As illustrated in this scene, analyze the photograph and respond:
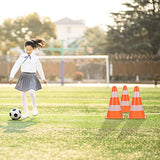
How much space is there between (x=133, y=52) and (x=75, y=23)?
7973cm

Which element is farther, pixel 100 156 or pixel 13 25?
pixel 13 25

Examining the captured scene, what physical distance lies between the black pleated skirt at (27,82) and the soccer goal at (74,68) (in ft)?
68.4

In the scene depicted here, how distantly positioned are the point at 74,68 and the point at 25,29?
2332cm

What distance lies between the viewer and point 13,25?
5956cm

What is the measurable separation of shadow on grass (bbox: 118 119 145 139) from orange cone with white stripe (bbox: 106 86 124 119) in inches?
11.0

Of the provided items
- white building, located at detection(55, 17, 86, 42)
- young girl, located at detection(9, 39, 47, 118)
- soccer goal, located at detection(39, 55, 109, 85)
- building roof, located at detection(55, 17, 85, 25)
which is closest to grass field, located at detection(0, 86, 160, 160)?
young girl, located at detection(9, 39, 47, 118)

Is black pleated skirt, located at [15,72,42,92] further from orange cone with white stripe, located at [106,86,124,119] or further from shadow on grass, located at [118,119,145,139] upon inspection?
shadow on grass, located at [118,119,145,139]

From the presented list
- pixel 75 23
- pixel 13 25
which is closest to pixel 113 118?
pixel 13 25

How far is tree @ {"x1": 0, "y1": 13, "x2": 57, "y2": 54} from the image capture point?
192 feet

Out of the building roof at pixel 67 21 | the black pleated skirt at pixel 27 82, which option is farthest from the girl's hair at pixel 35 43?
the building roof at pixel 67 21

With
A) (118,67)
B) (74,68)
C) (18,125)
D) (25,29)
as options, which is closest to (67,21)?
(25,29)

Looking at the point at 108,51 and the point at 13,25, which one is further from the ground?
the point at 13,25

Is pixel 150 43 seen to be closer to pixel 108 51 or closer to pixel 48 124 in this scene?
pixel 108 51

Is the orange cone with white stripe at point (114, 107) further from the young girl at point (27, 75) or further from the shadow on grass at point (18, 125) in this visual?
the young girl at point (27, 75)
